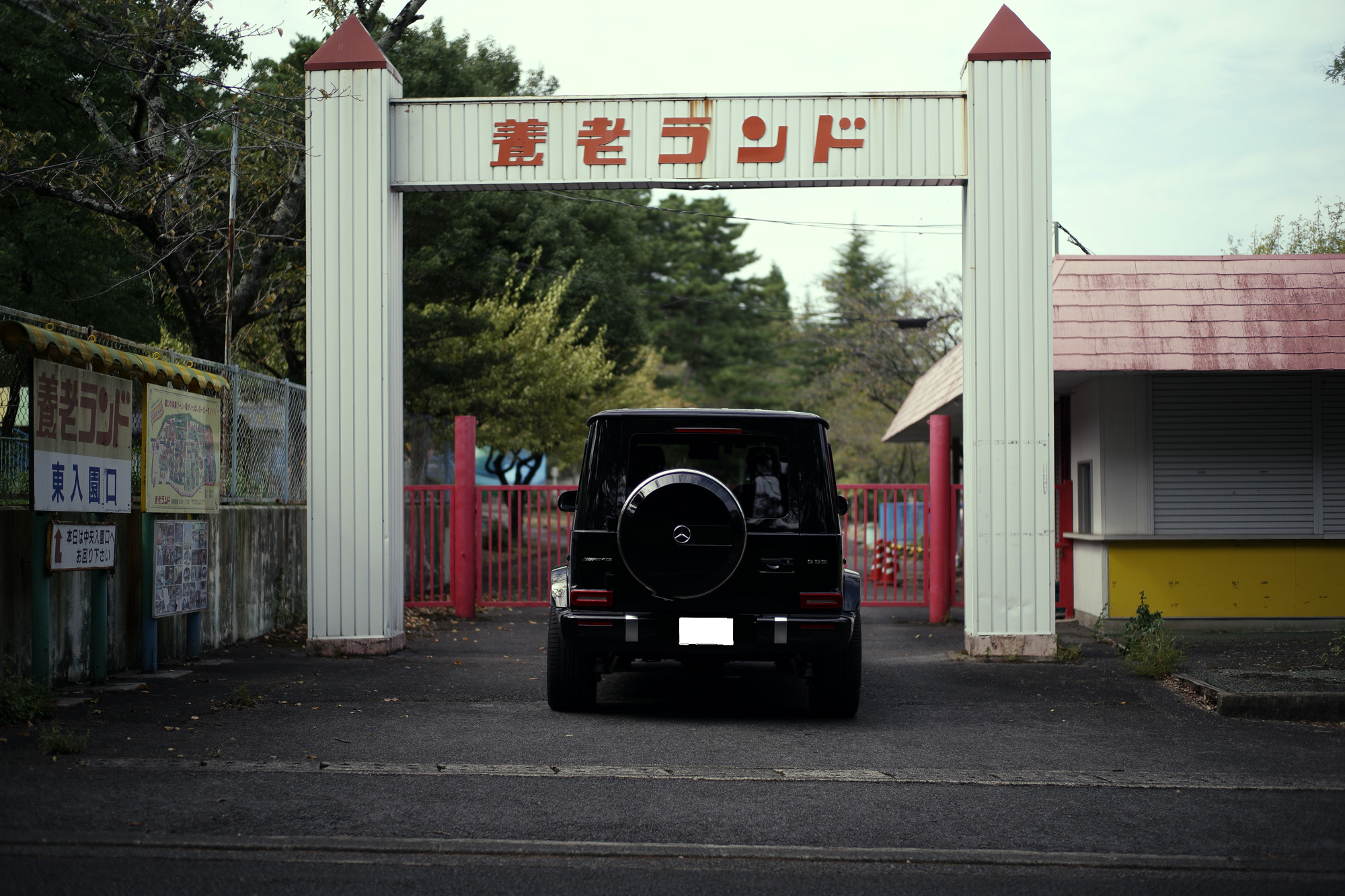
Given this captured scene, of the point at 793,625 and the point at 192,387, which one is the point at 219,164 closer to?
the point at 192,387

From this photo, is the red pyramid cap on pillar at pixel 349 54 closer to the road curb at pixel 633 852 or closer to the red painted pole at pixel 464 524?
the red painted pole at pixel 464 524

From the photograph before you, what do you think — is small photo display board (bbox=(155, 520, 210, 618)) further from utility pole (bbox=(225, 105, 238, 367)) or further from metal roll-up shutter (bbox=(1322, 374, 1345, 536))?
metal roll-up shutter (bbox=(1322, 374, 1345, 536))

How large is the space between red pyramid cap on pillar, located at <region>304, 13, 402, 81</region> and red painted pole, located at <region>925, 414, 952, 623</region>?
760 centimetres

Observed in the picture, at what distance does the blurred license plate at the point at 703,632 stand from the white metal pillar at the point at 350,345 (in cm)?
443

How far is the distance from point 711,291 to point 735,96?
5406 centimetres

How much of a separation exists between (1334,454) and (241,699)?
39.2 feet

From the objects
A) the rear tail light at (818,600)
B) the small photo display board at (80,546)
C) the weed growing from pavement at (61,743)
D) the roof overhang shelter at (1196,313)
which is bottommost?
the weed growing from pavement at (61,743)

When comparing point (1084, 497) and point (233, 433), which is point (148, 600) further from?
point (1084, 497)

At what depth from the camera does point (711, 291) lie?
A: 65.0 meters

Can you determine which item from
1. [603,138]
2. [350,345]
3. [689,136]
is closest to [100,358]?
[350,345]

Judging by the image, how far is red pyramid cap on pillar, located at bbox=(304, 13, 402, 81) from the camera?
1128 cm

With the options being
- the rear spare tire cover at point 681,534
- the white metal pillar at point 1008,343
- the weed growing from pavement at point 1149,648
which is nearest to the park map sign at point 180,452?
the rear spare tire cover at point 681,534

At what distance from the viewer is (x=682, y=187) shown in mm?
11258

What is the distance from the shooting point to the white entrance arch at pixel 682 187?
36.1 feet
